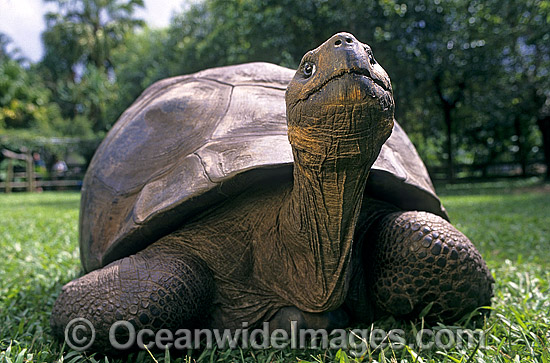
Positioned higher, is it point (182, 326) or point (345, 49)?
point (345, 49)

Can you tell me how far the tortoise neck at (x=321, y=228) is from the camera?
1060 mm

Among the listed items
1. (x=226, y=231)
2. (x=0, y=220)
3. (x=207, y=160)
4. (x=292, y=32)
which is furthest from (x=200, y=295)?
(x=292, y=32)

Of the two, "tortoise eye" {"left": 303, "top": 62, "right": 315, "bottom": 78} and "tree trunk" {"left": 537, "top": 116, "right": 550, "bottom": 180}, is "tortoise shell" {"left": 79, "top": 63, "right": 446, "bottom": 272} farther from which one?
"tree trunk" {"left": 537, "top": 116, "right": 550, "bottom": 180}

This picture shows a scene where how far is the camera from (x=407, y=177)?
5.47 ft

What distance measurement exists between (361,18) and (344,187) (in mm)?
8573

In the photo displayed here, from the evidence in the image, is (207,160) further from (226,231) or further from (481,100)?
(481,100)

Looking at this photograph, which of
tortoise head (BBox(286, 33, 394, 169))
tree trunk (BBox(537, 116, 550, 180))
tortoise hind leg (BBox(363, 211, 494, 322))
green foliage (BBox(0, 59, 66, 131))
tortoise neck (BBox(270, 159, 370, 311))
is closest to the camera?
tortoise head (BBox(286, 33, 394, 169))

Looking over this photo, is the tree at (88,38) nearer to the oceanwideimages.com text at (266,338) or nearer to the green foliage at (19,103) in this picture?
the green foliage at (19,103)

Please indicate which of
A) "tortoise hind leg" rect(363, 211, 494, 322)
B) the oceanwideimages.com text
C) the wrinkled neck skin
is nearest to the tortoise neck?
the wrinkled neck skin

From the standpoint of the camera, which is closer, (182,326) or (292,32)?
(182,326)

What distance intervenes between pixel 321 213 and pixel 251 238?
475 millimetres

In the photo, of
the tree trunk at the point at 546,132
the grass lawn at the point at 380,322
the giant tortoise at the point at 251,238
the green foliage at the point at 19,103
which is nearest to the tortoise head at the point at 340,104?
the giant tortoise at the point at 251,238

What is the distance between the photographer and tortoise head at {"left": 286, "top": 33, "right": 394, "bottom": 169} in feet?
2.91

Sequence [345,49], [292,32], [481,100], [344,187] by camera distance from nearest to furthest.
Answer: [345,49], [344,187], [292,32], [481,100]
